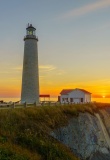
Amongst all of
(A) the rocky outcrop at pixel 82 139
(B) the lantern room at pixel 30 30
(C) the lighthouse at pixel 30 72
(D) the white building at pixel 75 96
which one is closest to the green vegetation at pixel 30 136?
(A) the rocky outcrop at pixel 82 139

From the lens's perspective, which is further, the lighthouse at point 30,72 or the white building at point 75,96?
the white building at point 75,96

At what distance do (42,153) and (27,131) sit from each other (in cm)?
282

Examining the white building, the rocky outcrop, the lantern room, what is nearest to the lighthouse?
the lantern room

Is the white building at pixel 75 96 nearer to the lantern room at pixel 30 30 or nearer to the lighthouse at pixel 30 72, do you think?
the lighthouse at pixel 30 72

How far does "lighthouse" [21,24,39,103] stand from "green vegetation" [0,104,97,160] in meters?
15.1

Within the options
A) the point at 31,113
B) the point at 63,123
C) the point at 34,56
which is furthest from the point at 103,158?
the point at 34,56

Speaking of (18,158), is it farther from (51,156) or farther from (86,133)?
(86,133)

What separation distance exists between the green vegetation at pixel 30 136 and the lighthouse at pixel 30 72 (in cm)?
1509

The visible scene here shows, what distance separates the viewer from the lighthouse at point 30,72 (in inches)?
1561

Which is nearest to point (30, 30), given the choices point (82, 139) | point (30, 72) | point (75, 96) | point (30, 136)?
point (30, 72)

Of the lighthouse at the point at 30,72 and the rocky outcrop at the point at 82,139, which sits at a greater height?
the lighthouse at the point at 30,72

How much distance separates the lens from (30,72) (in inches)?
1572

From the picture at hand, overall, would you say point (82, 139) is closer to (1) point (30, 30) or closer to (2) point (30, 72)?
(2) point (30, 72)

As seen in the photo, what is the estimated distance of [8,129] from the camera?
18.6 m
